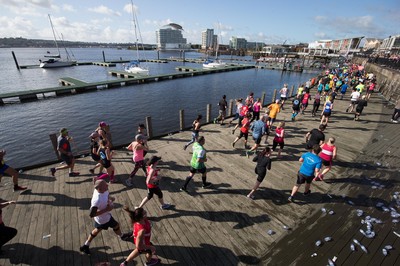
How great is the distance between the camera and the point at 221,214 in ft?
19.0

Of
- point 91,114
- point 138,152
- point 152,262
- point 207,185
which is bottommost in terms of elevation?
point 91,114

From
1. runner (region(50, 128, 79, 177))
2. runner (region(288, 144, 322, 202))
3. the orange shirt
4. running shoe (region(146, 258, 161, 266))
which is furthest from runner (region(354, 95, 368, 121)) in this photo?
runner (region(50, 128, 79, 177))

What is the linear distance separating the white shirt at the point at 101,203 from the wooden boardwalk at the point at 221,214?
895 millimetres

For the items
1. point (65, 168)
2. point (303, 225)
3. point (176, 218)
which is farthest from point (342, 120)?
point (65, 168)

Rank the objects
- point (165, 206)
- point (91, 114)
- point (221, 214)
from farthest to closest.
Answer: point (91, 114)
point (165, 206)
point (221, 214)

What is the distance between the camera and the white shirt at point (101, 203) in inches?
163

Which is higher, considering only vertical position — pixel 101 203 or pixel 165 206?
pixel 101 203

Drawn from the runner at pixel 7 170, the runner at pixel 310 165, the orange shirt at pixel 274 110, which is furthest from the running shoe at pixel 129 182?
the orange shirt at pixel 274 110

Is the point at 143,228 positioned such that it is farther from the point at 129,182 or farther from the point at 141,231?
the point at 129,182

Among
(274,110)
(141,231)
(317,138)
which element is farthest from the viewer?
(274,110)

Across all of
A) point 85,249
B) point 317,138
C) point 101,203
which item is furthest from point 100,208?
point 317,138

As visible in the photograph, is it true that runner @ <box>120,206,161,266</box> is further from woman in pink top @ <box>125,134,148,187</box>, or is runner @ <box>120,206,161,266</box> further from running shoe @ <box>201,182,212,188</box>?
woman in pink top @ <box>125,134,148,187</box>

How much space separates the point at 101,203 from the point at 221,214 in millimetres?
3347

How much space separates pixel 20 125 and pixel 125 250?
21239mm
